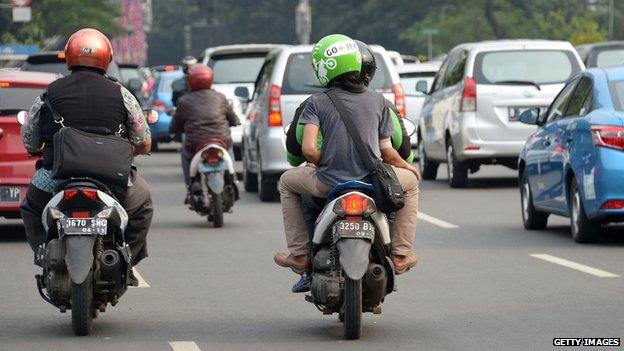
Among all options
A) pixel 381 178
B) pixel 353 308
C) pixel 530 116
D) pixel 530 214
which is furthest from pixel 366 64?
pixel 530 214

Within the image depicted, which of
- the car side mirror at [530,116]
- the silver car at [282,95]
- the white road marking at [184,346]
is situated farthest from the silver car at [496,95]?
the white road marking at [184,346]

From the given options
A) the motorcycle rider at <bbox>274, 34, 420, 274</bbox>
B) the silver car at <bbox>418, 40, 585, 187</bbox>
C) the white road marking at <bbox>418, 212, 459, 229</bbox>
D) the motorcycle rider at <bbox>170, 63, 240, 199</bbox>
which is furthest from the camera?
the silver car at <bbox>418, 40, 585, 187</bbox>

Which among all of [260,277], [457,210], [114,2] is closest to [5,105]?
[260,277]

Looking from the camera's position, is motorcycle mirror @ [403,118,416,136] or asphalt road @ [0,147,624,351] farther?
motorcycle mirror @ [403,118,416,136]

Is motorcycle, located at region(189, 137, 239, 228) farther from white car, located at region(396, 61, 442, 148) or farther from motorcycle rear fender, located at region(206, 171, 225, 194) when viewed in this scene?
white car, located at region(396, 61, 442, 148)

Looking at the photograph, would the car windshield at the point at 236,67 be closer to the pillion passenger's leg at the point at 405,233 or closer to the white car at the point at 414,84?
the white car at the point at 414,84

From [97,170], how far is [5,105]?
646 cm

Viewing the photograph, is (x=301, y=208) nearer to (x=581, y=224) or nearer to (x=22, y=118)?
(x=22, y=118)

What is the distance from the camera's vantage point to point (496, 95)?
75.2 ft

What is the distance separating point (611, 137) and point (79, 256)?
20.5ft

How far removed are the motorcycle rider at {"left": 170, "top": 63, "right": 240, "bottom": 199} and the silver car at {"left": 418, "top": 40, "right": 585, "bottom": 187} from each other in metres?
5.16

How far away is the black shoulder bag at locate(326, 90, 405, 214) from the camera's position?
9.59 m

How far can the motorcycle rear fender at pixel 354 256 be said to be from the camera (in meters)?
9.38

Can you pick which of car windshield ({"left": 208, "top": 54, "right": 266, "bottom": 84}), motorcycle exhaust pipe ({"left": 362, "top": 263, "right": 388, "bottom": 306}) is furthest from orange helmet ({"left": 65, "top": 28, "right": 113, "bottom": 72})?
car windshield ({"left": 208, "top": 54, "right": 266, "bottom": 84})
